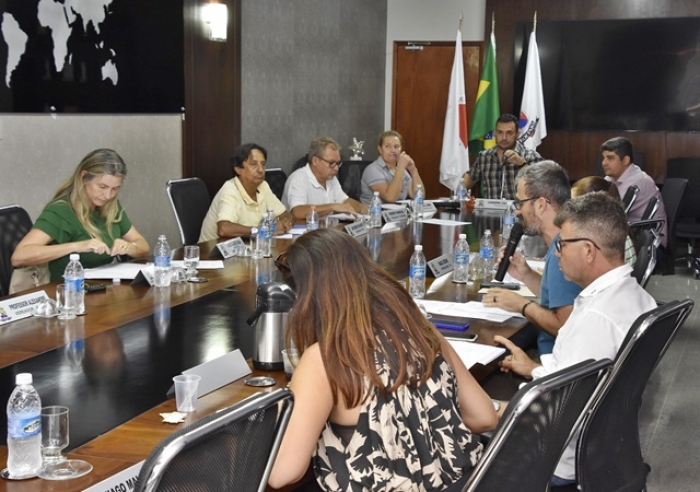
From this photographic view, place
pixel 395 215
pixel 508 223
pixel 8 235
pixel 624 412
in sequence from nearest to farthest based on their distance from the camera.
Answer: pixel 624 412, pixel 8 235, pixel 508 223, pixel 395 215

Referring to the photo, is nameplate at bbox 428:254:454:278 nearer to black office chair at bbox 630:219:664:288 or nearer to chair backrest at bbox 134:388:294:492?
black office chair at bbox 630:219:664:288

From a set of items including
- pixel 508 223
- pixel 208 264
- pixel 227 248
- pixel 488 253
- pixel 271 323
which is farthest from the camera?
pixel 508 223

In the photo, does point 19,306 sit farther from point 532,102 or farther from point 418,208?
point 532,102

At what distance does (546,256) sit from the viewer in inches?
127

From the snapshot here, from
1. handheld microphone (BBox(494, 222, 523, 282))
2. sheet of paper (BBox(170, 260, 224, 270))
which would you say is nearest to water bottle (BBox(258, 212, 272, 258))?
sheet of paper (BBox(170, 260, 224, 270))

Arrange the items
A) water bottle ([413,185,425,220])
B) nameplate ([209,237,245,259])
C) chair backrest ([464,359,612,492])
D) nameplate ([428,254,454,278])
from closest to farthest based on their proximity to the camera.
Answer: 1. chair backrest ([464,359,612,492])
2. nameplate ([428,254,454,278])
3. nameplate ([209,237,245,259])
4. water bottle ([413,185,425,220])

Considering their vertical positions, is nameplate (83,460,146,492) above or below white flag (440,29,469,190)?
below

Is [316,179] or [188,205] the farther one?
[316,179]

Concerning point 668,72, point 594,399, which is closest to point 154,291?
point 594,399

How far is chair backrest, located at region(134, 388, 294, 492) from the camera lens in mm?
1162

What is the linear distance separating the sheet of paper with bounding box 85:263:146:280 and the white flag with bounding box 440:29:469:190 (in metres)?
5.84

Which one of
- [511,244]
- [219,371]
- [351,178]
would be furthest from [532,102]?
[219,371]

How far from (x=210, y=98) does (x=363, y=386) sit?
5.38 m

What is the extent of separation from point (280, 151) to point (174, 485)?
6.82 meters
